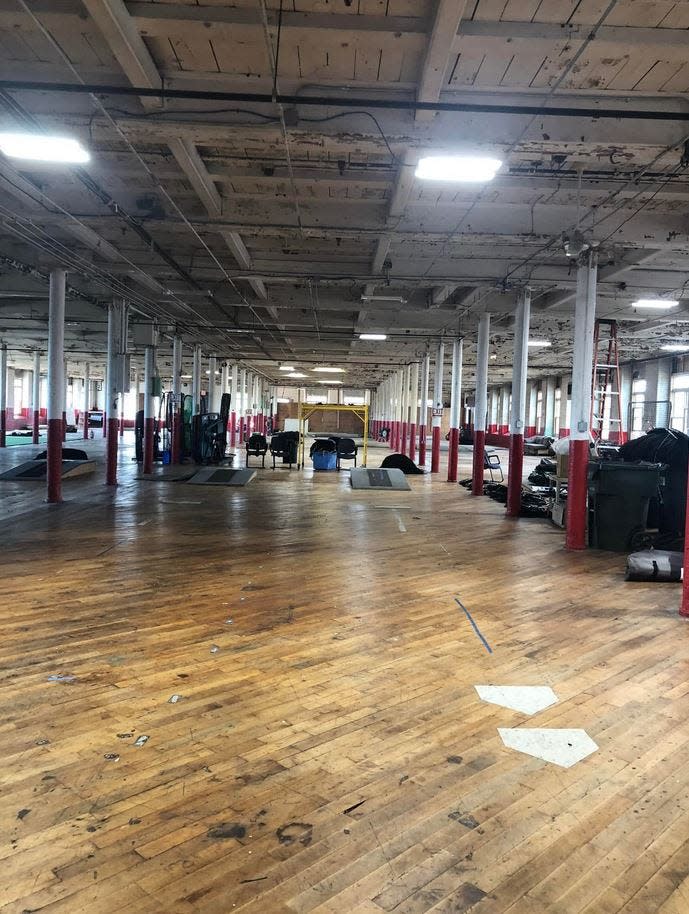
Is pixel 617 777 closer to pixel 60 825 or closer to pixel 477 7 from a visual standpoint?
pixel 60 825

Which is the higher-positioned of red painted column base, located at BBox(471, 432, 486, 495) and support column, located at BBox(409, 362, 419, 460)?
support column, located at BBox(409, 362, 419, 460)

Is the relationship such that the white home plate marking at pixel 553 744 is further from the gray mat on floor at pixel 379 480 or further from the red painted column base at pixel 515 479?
the gray mat on floor at pixel 379 480

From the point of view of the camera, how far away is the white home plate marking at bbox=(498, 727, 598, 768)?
2568 mm

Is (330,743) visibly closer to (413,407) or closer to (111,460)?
(111,460)

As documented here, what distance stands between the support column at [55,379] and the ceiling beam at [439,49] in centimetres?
732

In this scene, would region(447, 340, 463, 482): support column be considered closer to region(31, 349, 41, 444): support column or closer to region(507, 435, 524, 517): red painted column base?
region(507, 435, 524, 517): red painted column base

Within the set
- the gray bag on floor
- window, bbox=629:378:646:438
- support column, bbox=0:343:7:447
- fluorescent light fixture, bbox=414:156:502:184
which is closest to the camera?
fluorescent light fixture, bbox=414:156:502:184

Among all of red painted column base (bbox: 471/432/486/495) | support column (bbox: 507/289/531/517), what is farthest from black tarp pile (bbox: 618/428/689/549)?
red painted column base (bbox: 471/432/486/495)

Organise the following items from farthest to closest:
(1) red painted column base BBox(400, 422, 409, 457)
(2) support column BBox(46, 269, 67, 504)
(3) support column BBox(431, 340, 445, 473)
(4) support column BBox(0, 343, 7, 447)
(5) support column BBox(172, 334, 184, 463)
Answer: (1) red painted column base BBox(400, 422, 409, 457) < (4) support column BBox(0, 343, 7, 447) < (5) support column BBox(172, 334, 184, 463) < (3) support column BBox(431, 340, 445, 473) < (2) support column BBox(46, 269, 67, 504)

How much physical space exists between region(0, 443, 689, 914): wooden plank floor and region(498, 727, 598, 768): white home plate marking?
6 centimetres

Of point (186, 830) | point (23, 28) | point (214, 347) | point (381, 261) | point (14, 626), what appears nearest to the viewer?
point (186, 830)

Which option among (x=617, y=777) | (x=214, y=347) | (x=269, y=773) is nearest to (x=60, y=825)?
(x=269, y=773)

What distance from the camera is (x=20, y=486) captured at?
1205 cm

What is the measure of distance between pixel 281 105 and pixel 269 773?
16.8 feet
